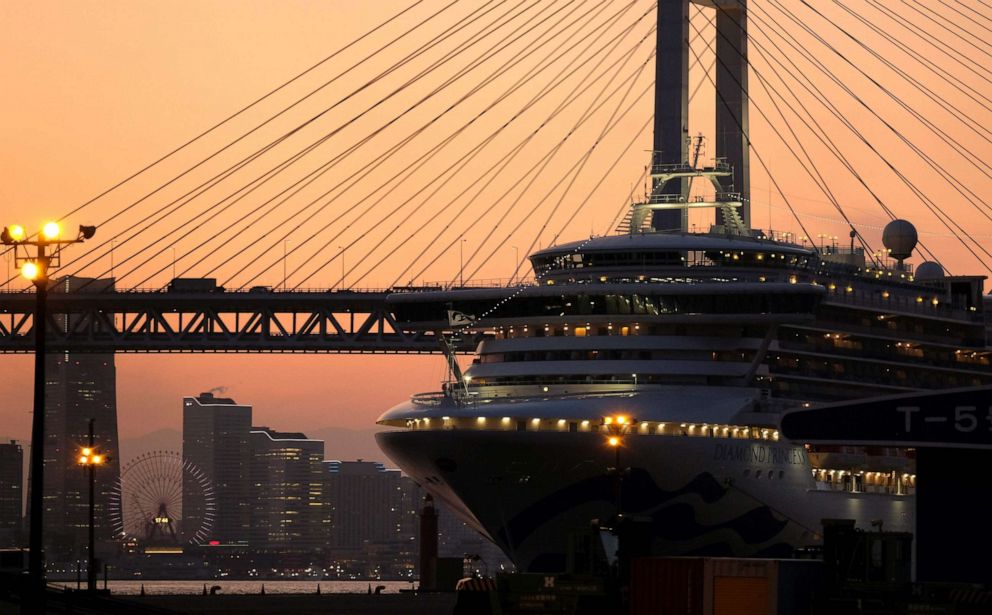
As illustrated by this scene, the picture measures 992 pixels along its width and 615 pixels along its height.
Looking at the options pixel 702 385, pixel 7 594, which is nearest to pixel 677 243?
pixel 702 385

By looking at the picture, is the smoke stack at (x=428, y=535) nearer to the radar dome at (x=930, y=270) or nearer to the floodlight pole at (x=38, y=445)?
the radar dome at (x=930, y=270)

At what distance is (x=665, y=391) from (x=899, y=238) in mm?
21653

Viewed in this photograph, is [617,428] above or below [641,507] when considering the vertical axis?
above

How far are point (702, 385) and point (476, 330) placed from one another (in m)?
7.09

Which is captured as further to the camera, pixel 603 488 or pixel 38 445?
pixel 603 488

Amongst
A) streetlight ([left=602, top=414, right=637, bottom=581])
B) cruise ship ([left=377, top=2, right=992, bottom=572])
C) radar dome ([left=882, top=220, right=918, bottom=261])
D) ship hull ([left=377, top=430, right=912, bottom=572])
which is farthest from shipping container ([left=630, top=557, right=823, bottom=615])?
radar dome ([left=882, top=220, right=918, bottom=261])

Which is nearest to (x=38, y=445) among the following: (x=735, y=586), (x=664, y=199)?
(x=735, y=586)

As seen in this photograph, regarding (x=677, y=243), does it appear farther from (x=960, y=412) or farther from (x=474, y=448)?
(x=960, y=412)

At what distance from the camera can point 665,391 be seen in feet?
188

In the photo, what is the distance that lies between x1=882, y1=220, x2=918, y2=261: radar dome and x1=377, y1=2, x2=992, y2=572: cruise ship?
889cm

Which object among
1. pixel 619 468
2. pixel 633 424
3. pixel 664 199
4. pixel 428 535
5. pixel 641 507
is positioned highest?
pixel 664 199

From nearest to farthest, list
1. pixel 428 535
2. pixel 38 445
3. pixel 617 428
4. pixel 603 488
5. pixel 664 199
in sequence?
pixel 38 445 < pixel 617 428 < pixel 603 488 < pixel 664 199 < pixel 428 535

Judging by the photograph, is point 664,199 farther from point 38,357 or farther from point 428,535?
point 38,357

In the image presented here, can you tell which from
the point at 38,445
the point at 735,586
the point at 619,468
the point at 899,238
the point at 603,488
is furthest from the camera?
the point at 899,238
